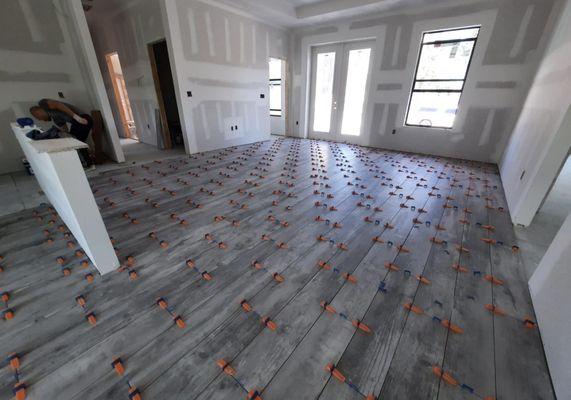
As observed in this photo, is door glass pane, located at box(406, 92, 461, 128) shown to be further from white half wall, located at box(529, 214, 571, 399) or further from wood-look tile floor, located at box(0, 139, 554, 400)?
white half wall, located at box(529, 214, 571, 399)

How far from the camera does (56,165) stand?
137 centimetres

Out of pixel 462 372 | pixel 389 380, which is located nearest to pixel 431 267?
pixel 462 372

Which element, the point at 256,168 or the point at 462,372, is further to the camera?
the point at 256,168

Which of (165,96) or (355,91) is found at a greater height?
(355,91)

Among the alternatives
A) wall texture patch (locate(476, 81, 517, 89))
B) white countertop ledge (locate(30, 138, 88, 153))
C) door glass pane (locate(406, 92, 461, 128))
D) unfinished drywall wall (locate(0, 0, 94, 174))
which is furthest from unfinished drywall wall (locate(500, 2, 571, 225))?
unfinished drywall wall (locate(0, 0, 94, 174))

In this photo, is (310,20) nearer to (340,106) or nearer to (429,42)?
(340,106)

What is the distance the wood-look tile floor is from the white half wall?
0.06 meters

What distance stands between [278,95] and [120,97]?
4.61 metres

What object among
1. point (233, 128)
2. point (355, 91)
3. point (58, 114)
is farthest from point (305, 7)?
A: point (58, 114)

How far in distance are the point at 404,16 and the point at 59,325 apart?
6.76 meters

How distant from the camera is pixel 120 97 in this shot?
6.80 meters

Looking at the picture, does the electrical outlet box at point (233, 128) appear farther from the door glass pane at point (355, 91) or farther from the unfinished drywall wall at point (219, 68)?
the door glass pane at point (355, 91)

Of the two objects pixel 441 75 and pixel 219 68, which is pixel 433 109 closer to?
pixel 441 75

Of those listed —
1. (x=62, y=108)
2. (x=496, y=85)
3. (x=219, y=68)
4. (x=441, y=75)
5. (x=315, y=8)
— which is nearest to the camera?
(x=62, y=108)
